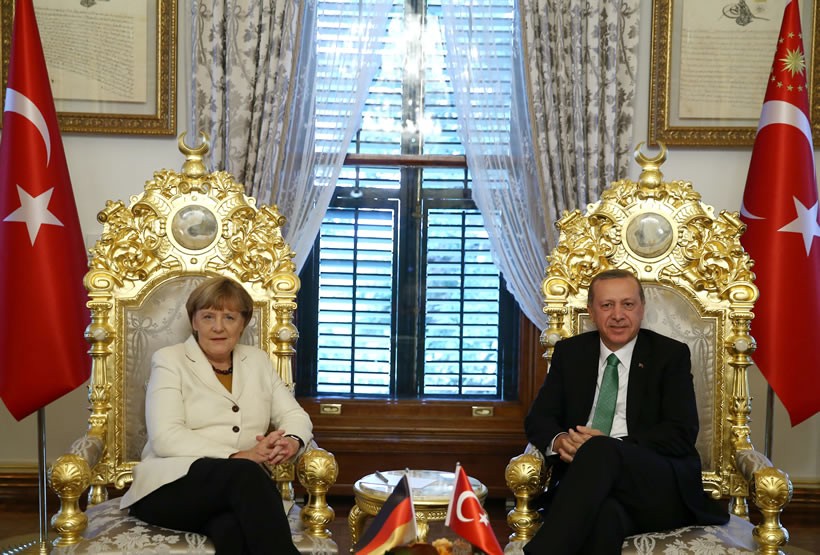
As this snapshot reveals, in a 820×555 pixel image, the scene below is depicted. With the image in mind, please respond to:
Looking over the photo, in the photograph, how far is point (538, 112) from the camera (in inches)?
168

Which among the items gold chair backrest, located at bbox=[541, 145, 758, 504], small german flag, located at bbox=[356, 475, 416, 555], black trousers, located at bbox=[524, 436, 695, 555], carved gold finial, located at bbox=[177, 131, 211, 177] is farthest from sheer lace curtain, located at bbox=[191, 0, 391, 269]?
small german flag, located at bbox=[356, 475, 416, 555]

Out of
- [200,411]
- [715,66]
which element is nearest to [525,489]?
[200,411]

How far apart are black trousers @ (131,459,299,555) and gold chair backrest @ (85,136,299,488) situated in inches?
18.8

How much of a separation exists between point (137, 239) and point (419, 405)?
1876 millimetres

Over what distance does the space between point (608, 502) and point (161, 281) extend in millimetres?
1598

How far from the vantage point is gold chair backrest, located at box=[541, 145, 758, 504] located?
3.18 meters

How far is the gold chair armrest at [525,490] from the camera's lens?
9.27 ft

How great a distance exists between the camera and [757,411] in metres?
4.45

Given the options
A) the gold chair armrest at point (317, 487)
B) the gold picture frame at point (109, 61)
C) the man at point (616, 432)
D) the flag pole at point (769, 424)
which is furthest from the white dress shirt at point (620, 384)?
the gold picture frame at point (109, 61)

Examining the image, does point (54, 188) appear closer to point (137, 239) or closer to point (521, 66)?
point (137, 239)

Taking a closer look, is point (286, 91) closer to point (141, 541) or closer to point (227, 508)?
point (227, 508)

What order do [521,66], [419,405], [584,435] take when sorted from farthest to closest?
1. [419,405]
2. [521,66]
3. [584,435]

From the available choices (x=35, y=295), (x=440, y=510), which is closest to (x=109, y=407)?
(x=35, y=295)

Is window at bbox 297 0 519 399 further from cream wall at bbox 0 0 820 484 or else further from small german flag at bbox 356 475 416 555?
small german flag at bbox 356 475 416 555
